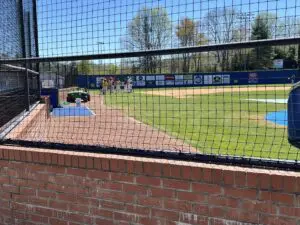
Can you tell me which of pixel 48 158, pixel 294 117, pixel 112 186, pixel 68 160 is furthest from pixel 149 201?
pixel 294 117

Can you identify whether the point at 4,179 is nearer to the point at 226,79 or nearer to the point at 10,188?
the point at 10,188

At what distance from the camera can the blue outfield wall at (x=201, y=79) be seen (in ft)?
12.5

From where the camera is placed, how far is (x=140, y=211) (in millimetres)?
3430

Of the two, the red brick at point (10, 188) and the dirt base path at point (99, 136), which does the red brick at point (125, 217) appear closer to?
the dirt base path at point (99, 136)

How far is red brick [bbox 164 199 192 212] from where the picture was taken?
324 centimetres

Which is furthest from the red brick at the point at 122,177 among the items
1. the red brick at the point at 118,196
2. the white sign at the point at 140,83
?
the white sign at the point at 140,83

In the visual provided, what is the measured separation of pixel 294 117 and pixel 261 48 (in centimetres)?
63

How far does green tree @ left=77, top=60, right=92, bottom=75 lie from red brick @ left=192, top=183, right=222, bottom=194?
1.72 m

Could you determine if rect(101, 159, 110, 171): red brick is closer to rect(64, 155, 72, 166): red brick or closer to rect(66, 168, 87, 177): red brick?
rect(66, 168, 87, 177): red brick

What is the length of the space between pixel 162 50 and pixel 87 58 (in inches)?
31.4

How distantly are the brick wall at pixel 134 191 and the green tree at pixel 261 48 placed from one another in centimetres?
98

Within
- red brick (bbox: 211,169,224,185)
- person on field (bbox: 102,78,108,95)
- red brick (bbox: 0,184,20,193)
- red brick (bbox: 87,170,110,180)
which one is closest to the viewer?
red brick (bbox: 211,169,224,185)

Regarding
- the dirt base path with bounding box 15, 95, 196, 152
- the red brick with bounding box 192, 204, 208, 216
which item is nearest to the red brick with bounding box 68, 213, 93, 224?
the dirt base path with bounding box 15, 95, 196, 152

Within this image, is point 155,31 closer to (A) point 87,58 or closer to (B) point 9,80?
(A) point 87,58
